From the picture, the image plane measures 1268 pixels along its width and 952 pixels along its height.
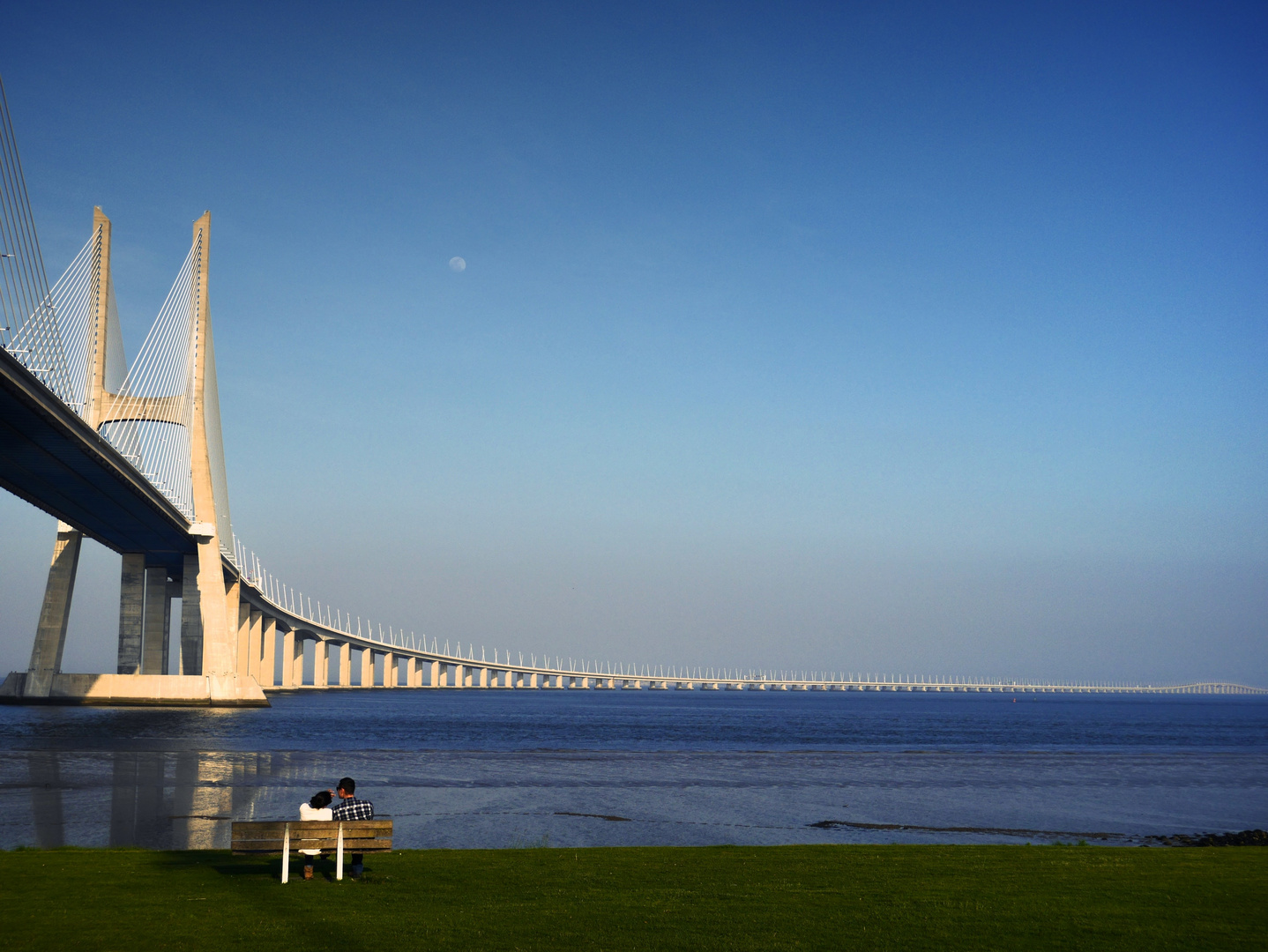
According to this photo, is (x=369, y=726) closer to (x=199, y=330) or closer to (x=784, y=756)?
(x=199, y=330)

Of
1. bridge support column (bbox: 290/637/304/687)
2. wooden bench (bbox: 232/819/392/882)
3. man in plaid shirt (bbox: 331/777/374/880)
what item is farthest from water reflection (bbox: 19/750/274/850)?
bridge support column (bbox: 290/637/304/687)

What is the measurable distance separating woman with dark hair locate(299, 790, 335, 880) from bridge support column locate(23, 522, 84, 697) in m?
63.2

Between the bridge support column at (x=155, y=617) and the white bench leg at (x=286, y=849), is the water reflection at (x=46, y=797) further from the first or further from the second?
the bridge support column at (x=155, y=617)

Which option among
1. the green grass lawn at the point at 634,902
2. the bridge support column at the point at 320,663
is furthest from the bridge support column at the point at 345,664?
the green grass lawn at the point at 634,902

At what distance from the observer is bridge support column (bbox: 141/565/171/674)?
7712cm

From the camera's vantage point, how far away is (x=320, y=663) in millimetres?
148625

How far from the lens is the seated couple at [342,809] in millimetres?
11742

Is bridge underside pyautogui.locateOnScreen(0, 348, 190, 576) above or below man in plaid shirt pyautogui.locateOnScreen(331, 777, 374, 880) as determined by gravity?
above

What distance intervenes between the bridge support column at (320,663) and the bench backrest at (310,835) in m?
142

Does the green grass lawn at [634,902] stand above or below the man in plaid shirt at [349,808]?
below

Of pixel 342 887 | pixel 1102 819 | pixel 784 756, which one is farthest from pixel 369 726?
pixel 342 887

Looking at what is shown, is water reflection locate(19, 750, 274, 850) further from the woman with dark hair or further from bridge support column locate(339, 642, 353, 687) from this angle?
bridge support column locate(339, 642, 353, 687)

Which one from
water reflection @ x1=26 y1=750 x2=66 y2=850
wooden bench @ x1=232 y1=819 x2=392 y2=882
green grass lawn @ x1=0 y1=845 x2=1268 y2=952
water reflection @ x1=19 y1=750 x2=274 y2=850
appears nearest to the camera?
green grass lawn @ x1=0 y1=845 x2=1268 y2=952

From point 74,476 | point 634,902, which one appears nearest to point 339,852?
point 634,902
